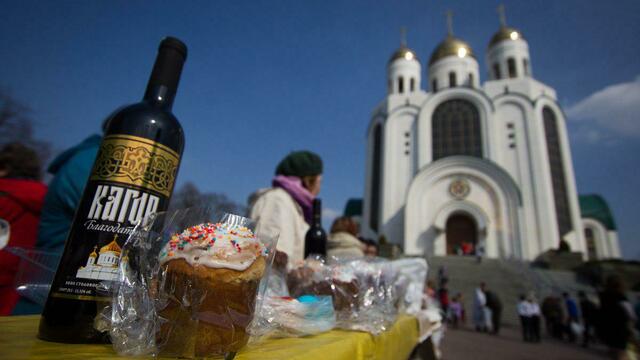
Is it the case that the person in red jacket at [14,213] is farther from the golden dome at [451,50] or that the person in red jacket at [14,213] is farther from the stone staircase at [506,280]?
the golden dome at [451,50]

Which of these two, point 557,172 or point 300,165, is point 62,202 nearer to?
point 300,165

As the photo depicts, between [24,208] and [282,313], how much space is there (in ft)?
7.33

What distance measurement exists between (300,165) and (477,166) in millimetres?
23418

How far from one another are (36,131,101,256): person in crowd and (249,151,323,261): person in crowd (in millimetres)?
1089

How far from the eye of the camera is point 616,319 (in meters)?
4.21

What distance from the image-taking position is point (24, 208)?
221 centimetres

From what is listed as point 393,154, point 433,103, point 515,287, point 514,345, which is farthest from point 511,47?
point 514,345

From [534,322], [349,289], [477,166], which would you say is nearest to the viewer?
[349,289]

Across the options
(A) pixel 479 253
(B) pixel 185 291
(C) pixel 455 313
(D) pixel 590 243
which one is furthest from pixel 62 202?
(D) pixel 590 243

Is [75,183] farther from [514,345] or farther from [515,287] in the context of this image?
[515,287]

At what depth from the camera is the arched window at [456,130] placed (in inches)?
1022

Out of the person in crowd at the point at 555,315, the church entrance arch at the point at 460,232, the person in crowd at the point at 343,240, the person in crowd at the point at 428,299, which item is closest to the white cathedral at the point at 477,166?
the church entrance arch at the point at 460,232

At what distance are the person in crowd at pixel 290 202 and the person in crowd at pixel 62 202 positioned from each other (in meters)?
1.09

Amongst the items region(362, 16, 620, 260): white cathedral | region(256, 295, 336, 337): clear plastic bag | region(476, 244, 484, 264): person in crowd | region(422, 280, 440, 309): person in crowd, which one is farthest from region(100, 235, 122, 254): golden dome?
region(362, 16, 620, 260): white cathedral
